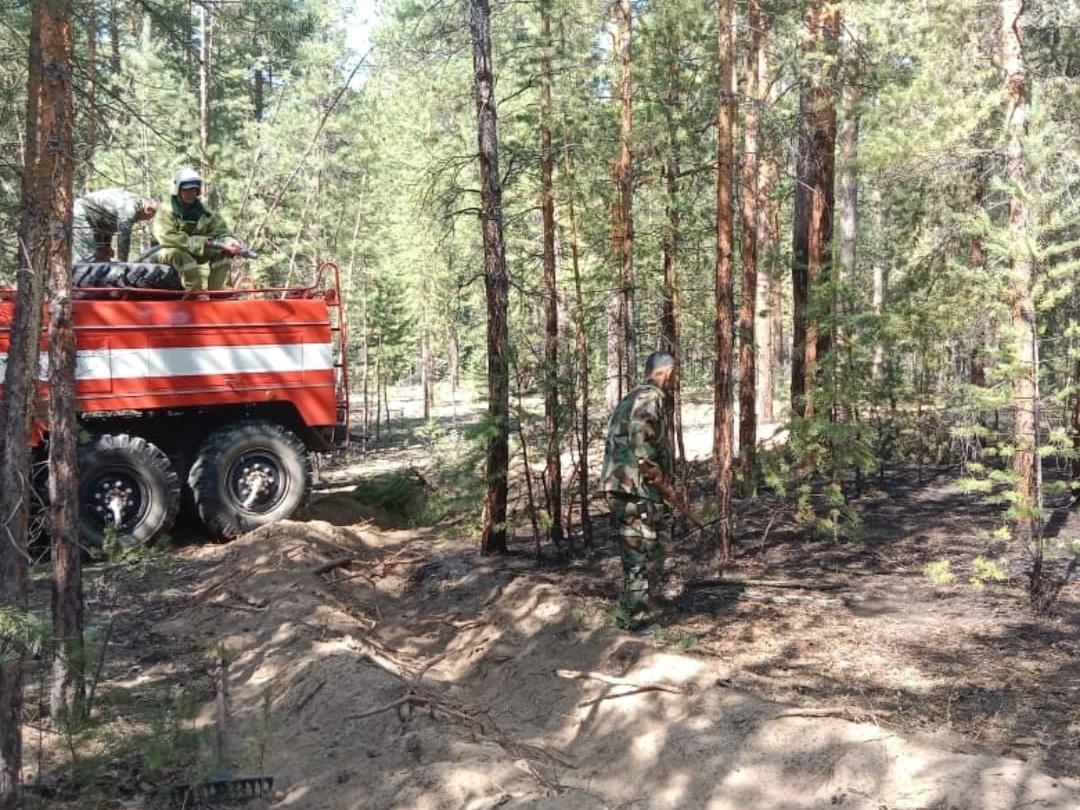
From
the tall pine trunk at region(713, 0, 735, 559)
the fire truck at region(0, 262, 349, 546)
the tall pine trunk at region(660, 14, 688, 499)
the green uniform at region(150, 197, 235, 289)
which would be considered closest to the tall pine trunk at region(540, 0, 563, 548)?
the tall pine trunk at region(660, 14, 688, 499)

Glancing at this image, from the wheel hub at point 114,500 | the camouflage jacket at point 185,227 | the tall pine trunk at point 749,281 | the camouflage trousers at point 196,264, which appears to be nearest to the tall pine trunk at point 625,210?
the tall pine trunk at point 749,281

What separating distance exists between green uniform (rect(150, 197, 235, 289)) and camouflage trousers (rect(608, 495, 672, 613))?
610 cm

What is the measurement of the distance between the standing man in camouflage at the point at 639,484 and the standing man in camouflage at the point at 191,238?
18.3 feet

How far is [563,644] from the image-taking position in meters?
7.07

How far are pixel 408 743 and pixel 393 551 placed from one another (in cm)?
517

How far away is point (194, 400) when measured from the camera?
1056cm

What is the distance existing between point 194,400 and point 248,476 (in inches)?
43.5

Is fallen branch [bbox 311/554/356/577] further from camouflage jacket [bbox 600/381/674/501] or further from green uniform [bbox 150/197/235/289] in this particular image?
green uniform [bbox 150/197/235/289]

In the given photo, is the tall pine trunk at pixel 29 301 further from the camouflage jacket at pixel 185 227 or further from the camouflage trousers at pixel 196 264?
the camouflage trousers at pixel 196 264

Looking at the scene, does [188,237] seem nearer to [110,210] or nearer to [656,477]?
[110,210]

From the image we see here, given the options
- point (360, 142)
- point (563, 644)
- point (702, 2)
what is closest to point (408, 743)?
point (563, 644)

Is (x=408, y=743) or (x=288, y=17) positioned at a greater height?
(x=288, y=17)

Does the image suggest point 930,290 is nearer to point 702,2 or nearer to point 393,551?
point 702,2

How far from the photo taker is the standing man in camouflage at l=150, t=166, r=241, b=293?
10.4 metres
